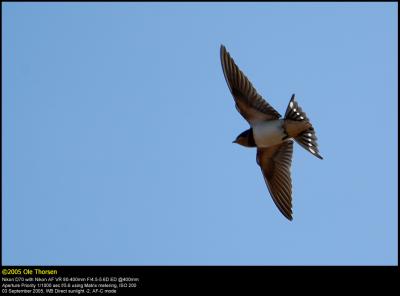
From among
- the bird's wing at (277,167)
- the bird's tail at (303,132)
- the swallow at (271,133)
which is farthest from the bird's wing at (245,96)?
the bird's wing at (277,167)

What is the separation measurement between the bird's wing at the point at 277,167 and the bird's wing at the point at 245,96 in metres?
0.43

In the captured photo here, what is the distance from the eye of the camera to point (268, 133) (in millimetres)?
6504

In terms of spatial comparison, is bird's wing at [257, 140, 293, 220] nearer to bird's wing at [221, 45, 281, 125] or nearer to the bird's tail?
bird's wing at [221, 45, 281, 125]

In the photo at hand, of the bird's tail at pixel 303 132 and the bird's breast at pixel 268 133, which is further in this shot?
the bird's breast at pixel 268 133

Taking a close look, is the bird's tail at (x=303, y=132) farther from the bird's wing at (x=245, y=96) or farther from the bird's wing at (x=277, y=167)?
the bird's wing at (x=277, y=167)

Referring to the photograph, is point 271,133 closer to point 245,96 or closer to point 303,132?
point 303,132

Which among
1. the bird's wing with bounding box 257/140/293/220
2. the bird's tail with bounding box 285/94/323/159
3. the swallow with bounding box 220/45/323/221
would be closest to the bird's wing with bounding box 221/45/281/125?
the swallow with bounding box 220/45/323/221

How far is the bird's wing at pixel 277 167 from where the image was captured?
22.6ft

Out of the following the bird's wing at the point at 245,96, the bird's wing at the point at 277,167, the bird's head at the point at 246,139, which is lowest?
the bird's wing at the point at 277,167

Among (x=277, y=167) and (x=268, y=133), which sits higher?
(x=268, y=133)

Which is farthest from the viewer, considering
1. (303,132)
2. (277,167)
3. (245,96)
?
(277,167)

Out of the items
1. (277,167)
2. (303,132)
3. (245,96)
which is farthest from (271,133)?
(277,167)

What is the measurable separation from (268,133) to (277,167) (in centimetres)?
58
